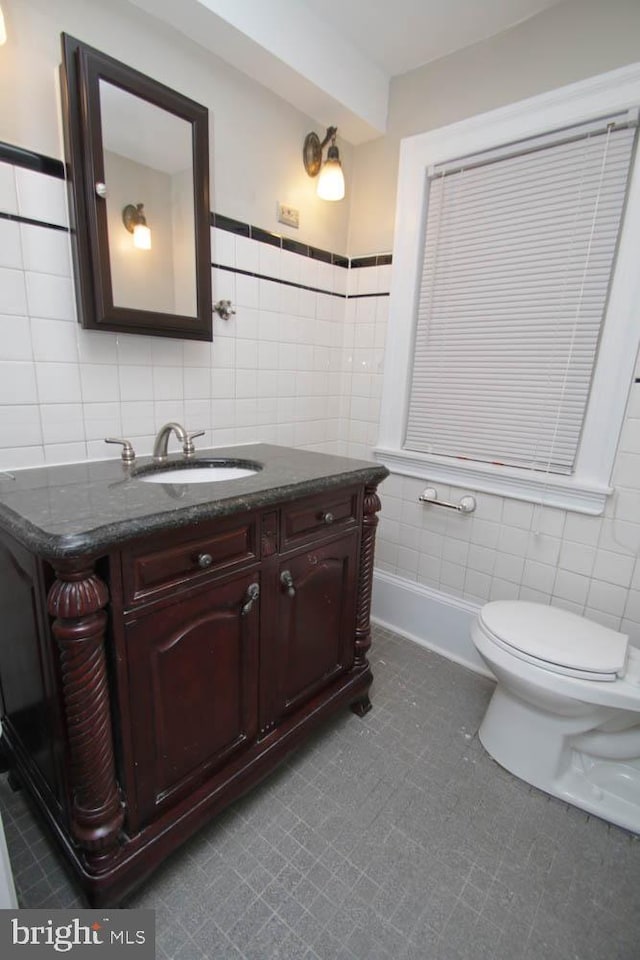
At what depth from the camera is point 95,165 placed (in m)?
1.10

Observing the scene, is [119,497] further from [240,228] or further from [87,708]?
[240,228]

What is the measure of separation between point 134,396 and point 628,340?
1.57 meters

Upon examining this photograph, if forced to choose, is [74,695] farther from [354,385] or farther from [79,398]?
[354,385]

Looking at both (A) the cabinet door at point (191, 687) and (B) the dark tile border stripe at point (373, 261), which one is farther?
(B) the dark tile border stripe at point (373, 261)

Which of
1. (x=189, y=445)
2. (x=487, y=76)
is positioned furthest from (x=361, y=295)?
(x=189, y=445)

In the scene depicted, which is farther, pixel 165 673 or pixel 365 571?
pixel 365 571

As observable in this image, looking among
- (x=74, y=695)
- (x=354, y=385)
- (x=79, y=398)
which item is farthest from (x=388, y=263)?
(x=74, y=695)

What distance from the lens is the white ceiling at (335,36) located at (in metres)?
1.25

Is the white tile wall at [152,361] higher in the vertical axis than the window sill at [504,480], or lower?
higher

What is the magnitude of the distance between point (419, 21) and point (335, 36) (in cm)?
28

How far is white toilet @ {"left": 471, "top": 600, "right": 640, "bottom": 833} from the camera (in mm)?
1187

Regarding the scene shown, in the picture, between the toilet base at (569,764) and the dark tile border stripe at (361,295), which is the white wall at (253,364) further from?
the toilet base at (569,764)

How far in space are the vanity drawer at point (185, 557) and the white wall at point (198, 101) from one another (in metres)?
1.05

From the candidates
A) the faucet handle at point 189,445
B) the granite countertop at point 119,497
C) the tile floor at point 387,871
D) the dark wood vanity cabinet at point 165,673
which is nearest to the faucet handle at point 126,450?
the granite countertop at point 119,497
